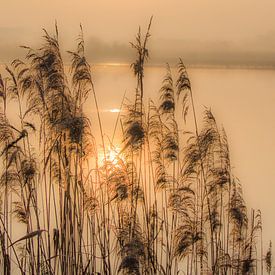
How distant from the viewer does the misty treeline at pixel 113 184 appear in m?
3.46

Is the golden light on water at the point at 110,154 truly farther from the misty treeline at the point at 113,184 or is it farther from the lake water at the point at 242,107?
the lake water at the point at 242,107

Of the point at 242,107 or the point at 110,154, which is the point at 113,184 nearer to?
the point at 110,154

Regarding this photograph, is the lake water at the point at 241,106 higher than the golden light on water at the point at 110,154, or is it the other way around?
the lake water at the point at 241,106

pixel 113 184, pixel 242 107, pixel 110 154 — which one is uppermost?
pixel 242 107

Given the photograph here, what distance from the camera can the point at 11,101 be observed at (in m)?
3.62

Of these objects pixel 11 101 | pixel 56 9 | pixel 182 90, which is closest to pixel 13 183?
pixel 11 101

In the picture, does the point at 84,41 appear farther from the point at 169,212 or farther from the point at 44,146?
the point at 169,212

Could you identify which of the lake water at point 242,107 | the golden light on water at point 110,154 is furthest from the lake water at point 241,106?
the golden light on water at point 110,154

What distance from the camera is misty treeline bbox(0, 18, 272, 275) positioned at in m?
3.46

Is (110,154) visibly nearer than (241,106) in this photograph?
Yes

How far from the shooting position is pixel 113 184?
3.52m

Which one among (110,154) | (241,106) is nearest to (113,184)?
(110,154)

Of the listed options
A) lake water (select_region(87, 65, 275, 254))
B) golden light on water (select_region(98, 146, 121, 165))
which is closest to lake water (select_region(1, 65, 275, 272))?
lake water (select_region(87, 65, 275, 254))

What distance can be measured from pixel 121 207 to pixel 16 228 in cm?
99
